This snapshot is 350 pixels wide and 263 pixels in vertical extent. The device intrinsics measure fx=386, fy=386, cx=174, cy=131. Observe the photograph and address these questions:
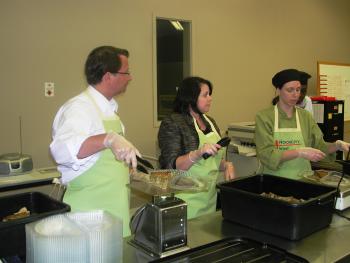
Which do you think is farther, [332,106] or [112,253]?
[332,106]

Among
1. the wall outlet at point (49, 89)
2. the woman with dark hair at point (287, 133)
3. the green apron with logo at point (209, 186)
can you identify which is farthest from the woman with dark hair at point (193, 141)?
the wall outlet at point (49, 89)

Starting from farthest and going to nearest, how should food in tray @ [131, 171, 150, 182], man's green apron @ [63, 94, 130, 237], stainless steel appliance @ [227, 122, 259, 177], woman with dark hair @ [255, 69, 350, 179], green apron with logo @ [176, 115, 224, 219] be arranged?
stainless steel appliance @ [227, 122, 259, 177], woman with dark hair @ [255, 69, 350, 179], green apron with logo @ [176, 115, 224, 219], man's green apron @ [63, 94, 130, 237], food in tray @ [131, 171, 150, 182]

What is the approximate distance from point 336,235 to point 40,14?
272 centimetres

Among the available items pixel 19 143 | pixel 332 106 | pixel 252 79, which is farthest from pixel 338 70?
pixel 19 143

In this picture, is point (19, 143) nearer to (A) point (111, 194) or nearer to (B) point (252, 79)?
(A) point (111, 194)

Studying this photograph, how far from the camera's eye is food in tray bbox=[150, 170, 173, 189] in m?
1.45

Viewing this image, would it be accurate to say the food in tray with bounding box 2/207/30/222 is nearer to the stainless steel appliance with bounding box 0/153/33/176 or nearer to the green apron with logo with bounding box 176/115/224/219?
the green apron with logo with bounding box 176/115/224/219

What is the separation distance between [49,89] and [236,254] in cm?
242

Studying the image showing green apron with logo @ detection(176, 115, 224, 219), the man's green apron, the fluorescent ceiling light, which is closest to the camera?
the man's green apron

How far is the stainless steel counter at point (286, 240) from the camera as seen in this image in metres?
1.30

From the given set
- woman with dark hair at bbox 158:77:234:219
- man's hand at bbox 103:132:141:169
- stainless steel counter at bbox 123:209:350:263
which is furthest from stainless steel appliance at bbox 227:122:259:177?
man's hand at bbox 103:132:141:169

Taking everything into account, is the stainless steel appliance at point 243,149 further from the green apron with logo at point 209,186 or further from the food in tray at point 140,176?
the food in tray at point 140,176

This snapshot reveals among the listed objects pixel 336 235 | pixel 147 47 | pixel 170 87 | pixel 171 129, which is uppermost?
pixel 147 47

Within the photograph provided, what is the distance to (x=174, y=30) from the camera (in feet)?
13.1
